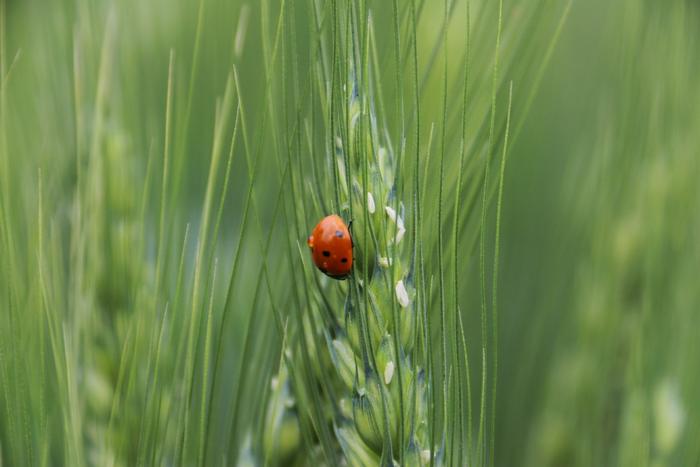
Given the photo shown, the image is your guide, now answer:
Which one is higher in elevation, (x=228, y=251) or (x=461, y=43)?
(x=461, y=43)

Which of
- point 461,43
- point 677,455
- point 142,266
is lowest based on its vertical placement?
point 677,455

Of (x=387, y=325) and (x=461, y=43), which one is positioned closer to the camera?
(x=387, y=325)

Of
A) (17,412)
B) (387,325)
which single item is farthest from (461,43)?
(17,412)

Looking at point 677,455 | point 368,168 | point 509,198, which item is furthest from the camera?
point 509,198

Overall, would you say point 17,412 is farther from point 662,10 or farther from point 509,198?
point 662,10

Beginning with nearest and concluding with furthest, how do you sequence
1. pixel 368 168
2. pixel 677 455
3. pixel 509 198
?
pixel 368 168, pixel 677 455, pixel 509 198
